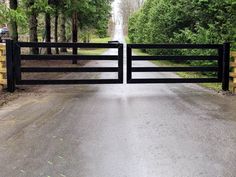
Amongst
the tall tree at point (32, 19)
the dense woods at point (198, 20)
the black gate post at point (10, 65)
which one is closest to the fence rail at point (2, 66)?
the black gate post at point (10, 65)

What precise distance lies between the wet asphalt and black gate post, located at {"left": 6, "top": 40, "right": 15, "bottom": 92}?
1.69 ft

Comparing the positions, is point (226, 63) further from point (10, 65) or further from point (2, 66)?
point (2, 66)

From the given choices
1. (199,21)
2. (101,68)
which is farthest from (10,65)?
(199,21)

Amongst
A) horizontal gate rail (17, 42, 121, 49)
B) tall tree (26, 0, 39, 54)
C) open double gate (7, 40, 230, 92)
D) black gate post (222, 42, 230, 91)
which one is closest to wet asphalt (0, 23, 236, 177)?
open double gate (7, 40, 230, 92)

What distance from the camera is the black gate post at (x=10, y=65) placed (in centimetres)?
973

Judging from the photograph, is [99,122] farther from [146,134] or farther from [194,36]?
[194,36]

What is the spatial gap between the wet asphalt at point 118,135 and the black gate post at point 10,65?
0.52 metres

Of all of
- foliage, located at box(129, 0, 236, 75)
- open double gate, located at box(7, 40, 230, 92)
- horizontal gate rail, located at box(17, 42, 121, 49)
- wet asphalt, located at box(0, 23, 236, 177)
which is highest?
foliage, located at box(129, 0, 236, 75)

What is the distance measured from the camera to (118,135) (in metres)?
5.76

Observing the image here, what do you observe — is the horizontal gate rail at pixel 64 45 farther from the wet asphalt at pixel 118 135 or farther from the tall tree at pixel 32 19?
the tall tree at pixel 32 19

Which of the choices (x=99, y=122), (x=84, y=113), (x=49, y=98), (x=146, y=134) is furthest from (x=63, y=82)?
(x=146, y=134)

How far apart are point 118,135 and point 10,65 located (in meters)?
5.16

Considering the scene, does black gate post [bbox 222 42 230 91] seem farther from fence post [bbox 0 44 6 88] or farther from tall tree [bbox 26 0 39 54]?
tall tree [bbox 26 0 39 54]

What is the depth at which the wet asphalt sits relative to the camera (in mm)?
4281
